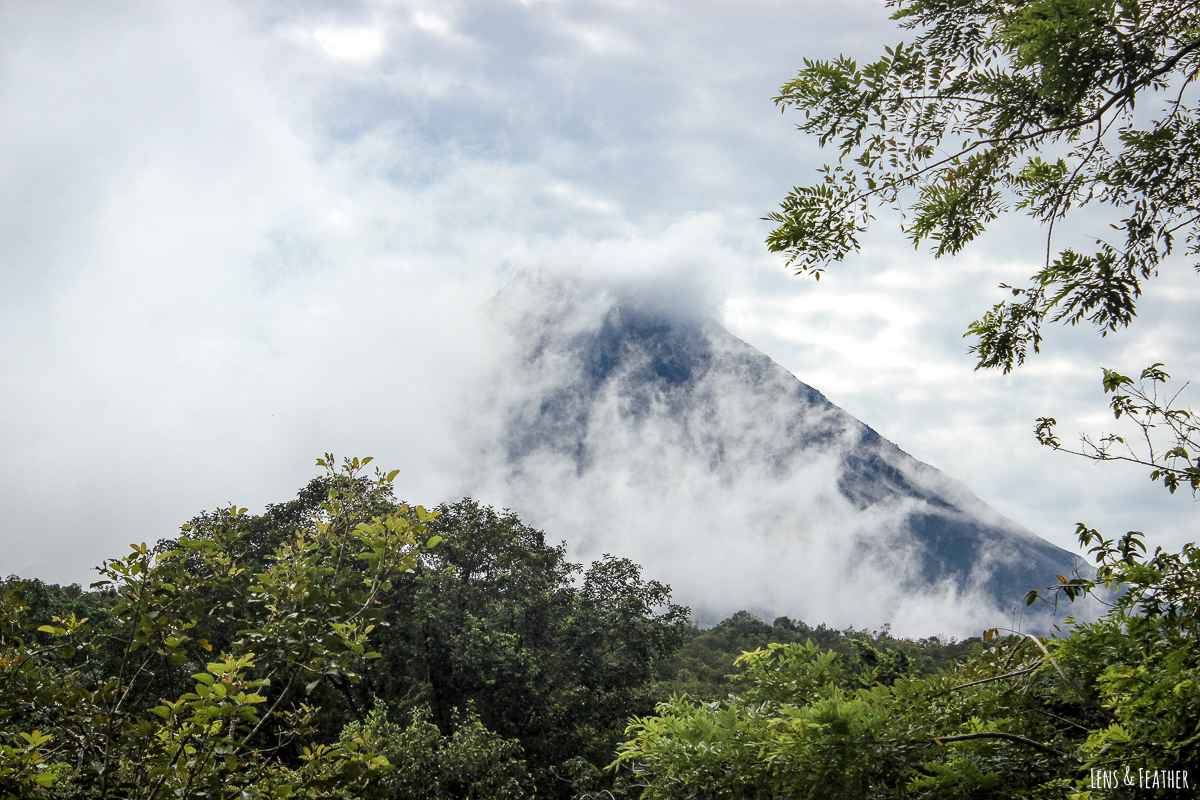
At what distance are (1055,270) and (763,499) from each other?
609 feet

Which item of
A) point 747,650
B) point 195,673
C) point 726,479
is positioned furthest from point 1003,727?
point 726,479

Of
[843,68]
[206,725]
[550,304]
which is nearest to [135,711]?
[206,725]

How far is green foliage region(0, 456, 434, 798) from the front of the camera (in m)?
2.17

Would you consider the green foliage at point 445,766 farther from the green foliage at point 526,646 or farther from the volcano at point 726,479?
the volcano at point 726,479

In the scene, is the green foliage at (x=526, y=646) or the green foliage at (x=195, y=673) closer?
the green foliage at (x=195, y=673)

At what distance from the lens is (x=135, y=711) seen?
102 inches

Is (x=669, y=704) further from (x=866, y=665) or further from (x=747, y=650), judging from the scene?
(x=747, y=650)

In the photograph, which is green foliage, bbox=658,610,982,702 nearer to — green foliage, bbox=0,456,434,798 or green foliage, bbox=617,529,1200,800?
green foliage, bbox=617,529,1200,800

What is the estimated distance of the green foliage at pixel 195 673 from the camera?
2.17 meters

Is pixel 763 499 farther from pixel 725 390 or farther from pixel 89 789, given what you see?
pixel 89 789

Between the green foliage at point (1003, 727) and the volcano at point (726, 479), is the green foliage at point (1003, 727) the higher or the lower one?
the lower one

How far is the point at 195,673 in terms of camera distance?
2469mm

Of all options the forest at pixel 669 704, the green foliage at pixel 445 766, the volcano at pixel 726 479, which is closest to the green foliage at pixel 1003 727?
the forest at pixel 669 704

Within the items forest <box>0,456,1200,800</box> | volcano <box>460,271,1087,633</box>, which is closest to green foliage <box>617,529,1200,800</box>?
forest <box>0,456,1200,800</box>
